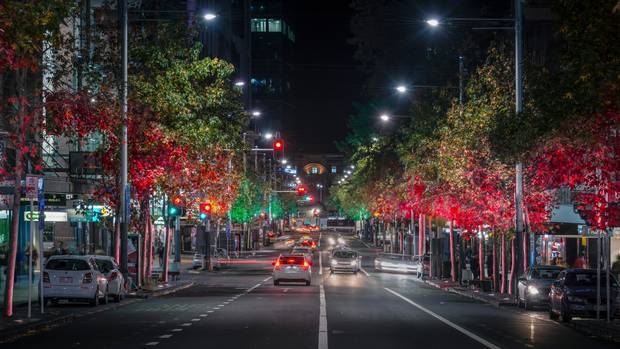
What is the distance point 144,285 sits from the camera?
41594 mm

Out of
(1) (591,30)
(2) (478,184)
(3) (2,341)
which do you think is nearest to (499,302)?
(2) (478,184)

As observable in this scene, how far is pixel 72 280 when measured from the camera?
31422 millimetres

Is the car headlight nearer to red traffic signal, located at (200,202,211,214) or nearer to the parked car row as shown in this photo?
the parked car row

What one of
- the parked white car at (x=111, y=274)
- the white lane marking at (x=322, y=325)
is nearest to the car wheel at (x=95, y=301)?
the parked white car at (x=111, y=274)

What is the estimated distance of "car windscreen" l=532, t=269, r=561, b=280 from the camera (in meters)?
33.5

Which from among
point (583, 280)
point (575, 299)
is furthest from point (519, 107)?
point (575, 299)

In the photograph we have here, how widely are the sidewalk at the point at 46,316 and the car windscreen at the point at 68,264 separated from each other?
3.99ft

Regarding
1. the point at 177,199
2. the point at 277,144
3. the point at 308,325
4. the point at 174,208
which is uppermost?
the point at 277,144

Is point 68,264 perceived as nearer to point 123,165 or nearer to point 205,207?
point 123,165

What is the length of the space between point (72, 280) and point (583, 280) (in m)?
15.0

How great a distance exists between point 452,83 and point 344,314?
2363 centimetres

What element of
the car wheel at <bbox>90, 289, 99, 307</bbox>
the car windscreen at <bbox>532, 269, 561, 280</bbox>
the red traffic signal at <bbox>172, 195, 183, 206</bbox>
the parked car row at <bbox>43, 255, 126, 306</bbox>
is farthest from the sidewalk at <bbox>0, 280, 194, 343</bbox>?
the car windscreen at <bbox>532, 269, 561, 280</bbox>

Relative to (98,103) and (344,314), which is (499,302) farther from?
(98,103)

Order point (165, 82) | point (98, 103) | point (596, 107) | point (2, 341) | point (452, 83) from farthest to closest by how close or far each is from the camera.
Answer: point (452, 83)
point (165, 82)
point (98, 103)
point (596, 107)
point (2, 341)
